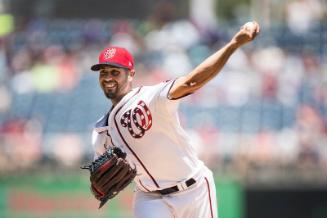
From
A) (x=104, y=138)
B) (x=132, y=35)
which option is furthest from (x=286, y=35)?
(x=104, y=138)

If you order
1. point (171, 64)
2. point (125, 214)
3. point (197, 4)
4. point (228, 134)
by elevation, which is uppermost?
point (197, 4)

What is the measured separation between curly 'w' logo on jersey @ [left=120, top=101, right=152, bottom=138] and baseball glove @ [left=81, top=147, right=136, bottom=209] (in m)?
0.17

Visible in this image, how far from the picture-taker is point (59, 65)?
41.8ft

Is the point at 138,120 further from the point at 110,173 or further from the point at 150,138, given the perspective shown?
the point at 110,173

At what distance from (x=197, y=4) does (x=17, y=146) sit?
5.10 m

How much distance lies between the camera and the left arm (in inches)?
186

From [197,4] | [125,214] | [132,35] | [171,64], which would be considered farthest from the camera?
[197,4]

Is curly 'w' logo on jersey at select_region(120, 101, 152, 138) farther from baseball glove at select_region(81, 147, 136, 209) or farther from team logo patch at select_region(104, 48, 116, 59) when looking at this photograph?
team logo patch at select_region(104, 48, 116, 59)

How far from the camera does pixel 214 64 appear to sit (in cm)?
480

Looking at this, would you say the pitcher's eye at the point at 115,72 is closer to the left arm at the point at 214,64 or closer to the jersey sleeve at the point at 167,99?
the jersey sleeve at the point at 167,99

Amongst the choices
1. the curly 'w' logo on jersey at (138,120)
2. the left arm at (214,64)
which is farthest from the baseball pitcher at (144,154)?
the left arm at (214,64)

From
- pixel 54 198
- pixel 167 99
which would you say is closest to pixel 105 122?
pixel 167 99

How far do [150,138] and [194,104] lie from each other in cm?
610

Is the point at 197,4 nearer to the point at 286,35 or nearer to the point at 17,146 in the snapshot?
the point at 286,35
